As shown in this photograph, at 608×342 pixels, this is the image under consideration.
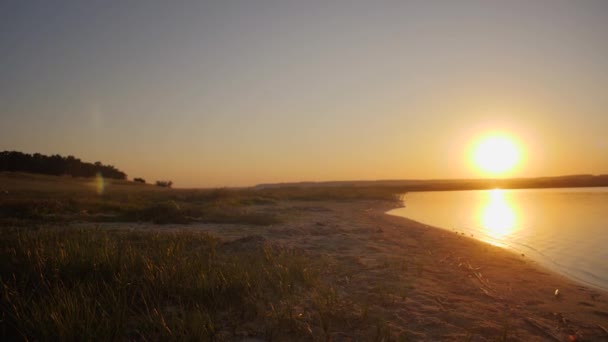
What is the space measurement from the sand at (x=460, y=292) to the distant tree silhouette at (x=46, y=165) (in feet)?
159

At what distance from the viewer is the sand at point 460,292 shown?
3.80 metres

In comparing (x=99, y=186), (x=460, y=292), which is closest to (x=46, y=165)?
(x=99, y=186)

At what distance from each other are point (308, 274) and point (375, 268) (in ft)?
5.86

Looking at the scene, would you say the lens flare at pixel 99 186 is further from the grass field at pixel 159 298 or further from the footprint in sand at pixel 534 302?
the footprint in sand at pixel 534 302

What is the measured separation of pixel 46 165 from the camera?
4481cm

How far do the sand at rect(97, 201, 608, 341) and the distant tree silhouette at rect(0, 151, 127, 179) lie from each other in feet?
159

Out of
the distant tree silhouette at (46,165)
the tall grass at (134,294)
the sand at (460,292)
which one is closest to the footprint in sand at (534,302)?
the sand at (460,292)

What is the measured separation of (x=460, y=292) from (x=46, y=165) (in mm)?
54860

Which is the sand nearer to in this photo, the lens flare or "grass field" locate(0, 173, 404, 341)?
"grass field" locate(0, 173, 404, 341)

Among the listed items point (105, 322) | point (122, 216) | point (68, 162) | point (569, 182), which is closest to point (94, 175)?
point (68, 162)

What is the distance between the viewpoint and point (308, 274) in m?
4.94

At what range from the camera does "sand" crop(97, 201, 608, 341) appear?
3.80 metres

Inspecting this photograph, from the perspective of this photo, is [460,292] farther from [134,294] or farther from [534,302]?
[134,294]

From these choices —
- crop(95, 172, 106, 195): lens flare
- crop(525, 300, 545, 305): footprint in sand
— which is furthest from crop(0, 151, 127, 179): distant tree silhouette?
crop(525, 300, 545, 305): footprint in sand
